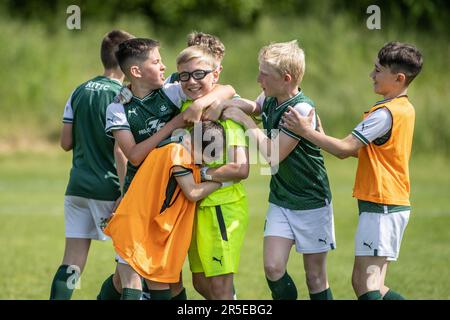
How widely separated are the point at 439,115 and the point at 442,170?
2049 millimetres

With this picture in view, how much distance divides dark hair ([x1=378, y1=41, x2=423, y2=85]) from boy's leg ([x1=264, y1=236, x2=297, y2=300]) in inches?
48.8

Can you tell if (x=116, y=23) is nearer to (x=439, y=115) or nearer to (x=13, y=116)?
(x=13, y=116)

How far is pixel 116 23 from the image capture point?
77.0ft

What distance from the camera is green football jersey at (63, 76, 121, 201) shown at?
19.9ft

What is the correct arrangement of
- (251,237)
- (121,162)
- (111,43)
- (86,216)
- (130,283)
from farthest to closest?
(251,237), (86,216), (111,43), (121,162), (130,283)

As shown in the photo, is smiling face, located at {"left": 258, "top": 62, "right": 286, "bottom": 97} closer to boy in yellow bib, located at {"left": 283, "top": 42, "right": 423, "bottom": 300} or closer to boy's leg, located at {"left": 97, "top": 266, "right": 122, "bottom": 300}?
boy in yellow bib, located at {"left": 283, "top": 42, "right": 423, "bottom": 300}

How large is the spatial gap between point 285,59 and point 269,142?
0.50 meters

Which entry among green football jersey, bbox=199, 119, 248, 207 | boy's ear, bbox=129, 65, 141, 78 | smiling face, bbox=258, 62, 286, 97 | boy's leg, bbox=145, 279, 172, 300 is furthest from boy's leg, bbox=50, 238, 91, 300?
smiling face, bbox=258, 62, 286, 97

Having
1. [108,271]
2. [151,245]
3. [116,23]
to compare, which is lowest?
[108,271]

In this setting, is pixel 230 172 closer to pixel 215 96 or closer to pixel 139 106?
pixel 215 96

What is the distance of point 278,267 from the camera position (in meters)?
5.32

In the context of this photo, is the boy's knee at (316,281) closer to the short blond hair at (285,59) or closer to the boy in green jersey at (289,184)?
the boy in green jersey at (289,184)

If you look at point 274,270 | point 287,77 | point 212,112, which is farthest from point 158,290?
point 287,77
